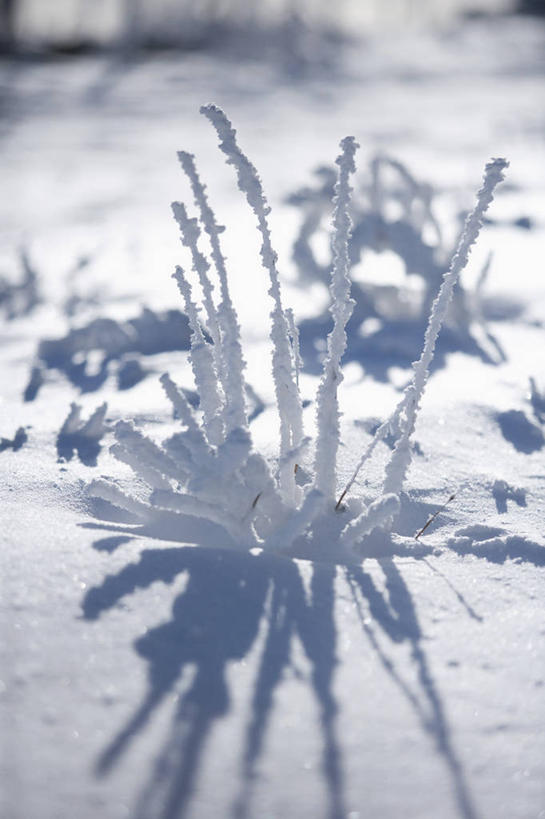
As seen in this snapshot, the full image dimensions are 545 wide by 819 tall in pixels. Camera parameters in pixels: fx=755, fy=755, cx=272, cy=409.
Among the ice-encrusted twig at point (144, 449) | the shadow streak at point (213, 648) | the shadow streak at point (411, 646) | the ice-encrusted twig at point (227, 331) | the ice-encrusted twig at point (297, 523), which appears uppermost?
the ice-encrusted twig at point (227, 331)

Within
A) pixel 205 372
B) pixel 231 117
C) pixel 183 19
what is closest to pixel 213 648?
pixel 205 372

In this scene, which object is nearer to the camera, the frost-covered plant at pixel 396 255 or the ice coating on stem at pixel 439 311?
the ice coating on stem at pixel 439 311

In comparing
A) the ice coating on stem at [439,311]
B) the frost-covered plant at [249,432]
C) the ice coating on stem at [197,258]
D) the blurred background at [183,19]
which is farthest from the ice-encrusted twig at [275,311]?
the blurred background at [183,19]

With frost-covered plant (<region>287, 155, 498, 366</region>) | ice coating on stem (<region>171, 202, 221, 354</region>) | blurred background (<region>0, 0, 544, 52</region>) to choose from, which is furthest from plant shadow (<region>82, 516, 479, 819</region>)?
blurred background (<region>0, 0, 544, 52</region>)

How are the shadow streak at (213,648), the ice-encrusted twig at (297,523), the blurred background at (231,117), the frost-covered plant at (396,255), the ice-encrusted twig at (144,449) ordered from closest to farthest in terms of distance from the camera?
the shadow streak at (213,648) < the ice-encrusted twig at (297,523) < the ice-encrusted twig at (144,449) < the frost-covered plant at (396,255) < the blurred background at (231,117)

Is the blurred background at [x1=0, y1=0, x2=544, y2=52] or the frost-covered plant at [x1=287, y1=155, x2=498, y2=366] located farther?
the blurred background at [x1=0, y1=0, x2=544, y2=52]

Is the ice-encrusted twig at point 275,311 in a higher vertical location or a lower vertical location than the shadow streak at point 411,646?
higher

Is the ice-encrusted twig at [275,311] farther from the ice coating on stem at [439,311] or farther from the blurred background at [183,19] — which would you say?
the blurred background at [183,19]

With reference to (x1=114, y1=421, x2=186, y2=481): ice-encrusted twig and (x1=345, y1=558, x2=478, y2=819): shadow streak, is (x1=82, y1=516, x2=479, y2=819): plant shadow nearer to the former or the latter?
(x1=345, y1=558, x2=478, y2=819): shadow streak
